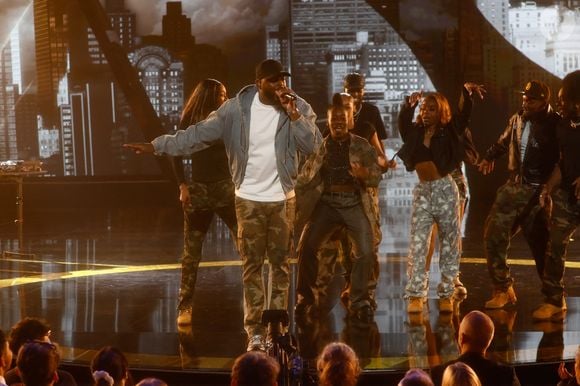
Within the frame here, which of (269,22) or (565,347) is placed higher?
(269,22)

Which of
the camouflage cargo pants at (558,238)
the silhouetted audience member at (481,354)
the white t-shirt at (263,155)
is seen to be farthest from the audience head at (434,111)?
the silhouetted audience member at (481,354)

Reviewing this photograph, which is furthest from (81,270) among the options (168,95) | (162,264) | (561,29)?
(561,29)

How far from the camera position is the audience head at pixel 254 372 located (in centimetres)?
383

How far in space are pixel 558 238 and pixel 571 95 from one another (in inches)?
38.7

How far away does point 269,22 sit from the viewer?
17.8 metres

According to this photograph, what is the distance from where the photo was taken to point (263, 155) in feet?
21.0

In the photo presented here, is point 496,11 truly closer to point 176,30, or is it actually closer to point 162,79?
point 176,30

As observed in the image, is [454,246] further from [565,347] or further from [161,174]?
[161,174]

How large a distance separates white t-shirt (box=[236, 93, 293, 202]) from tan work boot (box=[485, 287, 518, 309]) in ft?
7.13

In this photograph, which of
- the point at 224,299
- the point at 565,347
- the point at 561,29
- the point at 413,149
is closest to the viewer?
the point at 565,347

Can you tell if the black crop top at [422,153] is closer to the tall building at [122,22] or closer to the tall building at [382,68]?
the tall building at [382,68]

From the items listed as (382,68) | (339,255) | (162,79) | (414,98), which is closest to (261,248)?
(339,255)

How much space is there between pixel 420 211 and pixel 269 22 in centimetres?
1056

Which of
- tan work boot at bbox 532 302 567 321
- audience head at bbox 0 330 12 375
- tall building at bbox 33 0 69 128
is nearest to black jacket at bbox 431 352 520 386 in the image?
audience head at bbox 0 330 12 375
